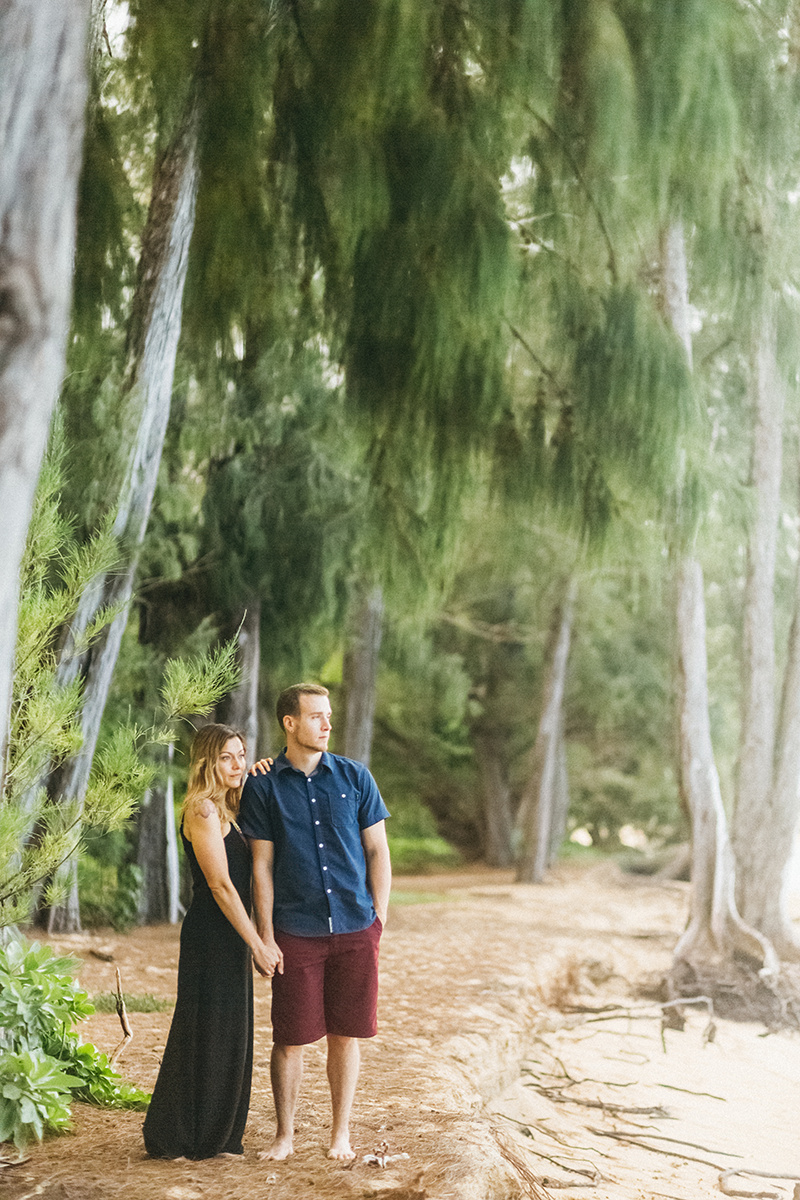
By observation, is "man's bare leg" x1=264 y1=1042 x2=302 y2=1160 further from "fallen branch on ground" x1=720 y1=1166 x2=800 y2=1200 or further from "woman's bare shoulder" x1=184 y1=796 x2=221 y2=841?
"fallen branch on ground" x1=720 y1=1166 x2=800 y2=1200

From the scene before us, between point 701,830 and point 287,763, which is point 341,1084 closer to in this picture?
point 287,763

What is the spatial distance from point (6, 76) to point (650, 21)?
9.95 ft

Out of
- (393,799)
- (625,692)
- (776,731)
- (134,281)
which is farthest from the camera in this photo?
(393,799)

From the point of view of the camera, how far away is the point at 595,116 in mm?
4539

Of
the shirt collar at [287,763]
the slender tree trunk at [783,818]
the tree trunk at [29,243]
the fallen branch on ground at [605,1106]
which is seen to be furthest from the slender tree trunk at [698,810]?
the tree trunk at [29,243]

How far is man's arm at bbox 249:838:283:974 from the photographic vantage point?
9.87 ft

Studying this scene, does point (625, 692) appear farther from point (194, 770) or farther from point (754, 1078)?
point (194, 770)

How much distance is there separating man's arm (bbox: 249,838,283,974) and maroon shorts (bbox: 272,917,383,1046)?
0.04 meters

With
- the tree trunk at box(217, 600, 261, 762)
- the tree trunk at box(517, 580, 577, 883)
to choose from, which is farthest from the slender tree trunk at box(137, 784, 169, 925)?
the tree trunk at box(517, 580, 577, 883)

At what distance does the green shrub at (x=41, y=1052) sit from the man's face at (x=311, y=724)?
3.22 feet

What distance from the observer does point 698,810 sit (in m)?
9.18

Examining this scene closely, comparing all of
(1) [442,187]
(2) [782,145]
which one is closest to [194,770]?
(1) [442,187]

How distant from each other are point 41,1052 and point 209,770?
925mm

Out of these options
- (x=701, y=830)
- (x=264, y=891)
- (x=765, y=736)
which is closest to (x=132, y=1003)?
(x=264, y=891)
